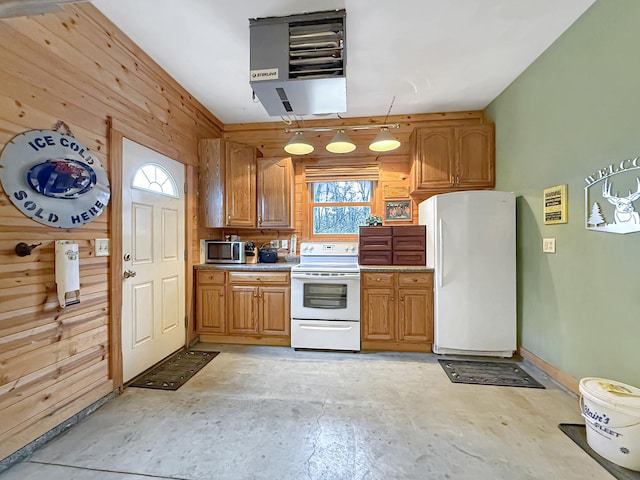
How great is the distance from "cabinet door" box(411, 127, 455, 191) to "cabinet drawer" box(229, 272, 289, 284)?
6.56 feet

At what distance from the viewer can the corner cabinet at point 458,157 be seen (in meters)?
3.32

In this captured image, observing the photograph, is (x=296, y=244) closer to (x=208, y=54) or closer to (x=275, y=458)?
(x=208, y=54)

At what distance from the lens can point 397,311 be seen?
3027mm

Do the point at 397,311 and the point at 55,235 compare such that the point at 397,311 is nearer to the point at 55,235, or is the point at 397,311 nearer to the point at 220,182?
the point at 220,182

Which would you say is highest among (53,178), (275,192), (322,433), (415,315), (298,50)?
(298,50)

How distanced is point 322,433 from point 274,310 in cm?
157

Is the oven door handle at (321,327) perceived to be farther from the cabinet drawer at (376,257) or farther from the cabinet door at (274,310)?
the cabinet drawer at (376,257)

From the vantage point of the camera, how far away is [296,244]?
392 centimetres

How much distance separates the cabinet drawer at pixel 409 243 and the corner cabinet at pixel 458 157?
0.69 m

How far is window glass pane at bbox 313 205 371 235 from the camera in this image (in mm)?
3912

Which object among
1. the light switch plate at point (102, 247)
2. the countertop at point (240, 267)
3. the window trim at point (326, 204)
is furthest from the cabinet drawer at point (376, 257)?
the light switch plate at point (102, 247)

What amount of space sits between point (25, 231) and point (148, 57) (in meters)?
1.84

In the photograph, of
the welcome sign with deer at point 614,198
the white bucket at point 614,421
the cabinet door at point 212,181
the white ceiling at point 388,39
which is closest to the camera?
the white bucket at point 614,421

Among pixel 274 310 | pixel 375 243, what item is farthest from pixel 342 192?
pixel 274 310
